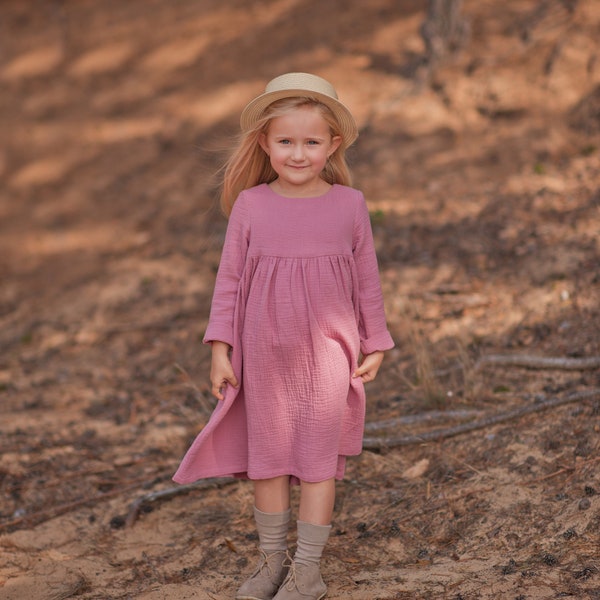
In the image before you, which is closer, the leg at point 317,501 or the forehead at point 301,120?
the forehead at point 301,120

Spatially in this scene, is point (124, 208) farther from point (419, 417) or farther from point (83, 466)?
point (419, 417)

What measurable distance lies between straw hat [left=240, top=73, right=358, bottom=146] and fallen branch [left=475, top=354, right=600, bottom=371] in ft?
5.89

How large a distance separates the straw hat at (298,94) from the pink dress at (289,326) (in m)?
0.24

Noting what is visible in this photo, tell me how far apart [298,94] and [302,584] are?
163 cm

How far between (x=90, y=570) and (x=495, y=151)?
4440 mm

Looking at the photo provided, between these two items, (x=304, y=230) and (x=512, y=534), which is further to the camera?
(x=512, y=534)

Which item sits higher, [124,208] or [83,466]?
[124,208]

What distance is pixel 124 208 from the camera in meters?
7.24

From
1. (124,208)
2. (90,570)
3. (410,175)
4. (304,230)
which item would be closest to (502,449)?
(304,230)

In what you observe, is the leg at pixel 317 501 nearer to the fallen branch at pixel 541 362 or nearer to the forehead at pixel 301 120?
the forehead at pixel 301 120

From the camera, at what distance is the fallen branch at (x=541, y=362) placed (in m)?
3.91

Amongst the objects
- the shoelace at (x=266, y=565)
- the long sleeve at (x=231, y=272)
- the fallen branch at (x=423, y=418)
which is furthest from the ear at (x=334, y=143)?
the fallen branch at (x=423, y=418)

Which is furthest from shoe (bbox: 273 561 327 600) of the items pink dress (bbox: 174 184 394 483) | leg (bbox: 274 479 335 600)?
pink dress (bbox: 174 184 394 483)

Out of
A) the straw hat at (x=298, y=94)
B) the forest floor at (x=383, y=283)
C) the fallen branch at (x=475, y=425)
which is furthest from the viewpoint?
the fallen branch at (x=475, y=425)
